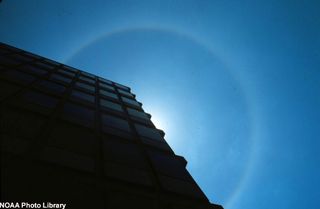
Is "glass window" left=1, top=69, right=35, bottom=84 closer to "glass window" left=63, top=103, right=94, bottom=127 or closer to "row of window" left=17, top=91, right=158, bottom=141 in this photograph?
"row of window" left=17, top=91, right=158, bottom=141

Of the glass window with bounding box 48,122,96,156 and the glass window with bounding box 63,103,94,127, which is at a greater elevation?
the glass window with bounding box 63,103,94,127

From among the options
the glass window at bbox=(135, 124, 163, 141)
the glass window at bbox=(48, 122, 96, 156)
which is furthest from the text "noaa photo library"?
the glass window at bbox=(135, 124, 163, 141)

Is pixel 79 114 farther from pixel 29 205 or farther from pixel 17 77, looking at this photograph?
pixel 29 205

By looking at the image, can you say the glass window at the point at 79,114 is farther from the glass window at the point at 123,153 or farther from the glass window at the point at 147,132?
the glass window at the point at 147,132

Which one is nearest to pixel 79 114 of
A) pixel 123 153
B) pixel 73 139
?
pixel 73 139

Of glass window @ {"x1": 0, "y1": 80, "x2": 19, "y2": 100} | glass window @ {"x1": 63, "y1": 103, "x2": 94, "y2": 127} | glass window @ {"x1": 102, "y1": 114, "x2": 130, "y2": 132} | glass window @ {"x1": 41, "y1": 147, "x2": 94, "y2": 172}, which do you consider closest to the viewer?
glass window @ {"x1": 41, "y1": 147, "x2": 94, "y2": 172}

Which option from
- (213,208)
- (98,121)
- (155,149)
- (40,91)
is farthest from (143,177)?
(40,91)
